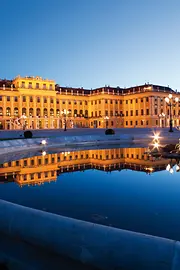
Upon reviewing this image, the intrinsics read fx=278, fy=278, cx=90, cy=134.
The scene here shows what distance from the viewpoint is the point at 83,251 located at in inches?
107

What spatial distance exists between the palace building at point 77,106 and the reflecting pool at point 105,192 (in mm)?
60733

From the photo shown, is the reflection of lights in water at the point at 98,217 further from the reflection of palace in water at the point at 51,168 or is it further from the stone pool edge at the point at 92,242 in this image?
the reflection of palace in water at the point at 51,168

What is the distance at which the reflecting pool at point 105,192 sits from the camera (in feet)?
18.1

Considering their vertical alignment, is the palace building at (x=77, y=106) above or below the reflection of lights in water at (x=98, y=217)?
above

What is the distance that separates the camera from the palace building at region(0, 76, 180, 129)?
75250 millimetres

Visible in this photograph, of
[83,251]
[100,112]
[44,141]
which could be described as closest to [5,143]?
[44,141]

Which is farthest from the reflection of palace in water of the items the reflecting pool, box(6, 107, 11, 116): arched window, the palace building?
box(6, 107, 11, 116): arched window

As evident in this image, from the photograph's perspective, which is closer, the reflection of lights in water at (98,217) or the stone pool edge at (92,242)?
the stone pool edge at (92,242)

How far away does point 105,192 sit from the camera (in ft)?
26.2

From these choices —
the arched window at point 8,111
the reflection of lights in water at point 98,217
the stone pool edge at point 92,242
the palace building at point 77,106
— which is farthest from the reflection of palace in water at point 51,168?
the arched window at point 8,111

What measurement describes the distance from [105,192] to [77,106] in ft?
261

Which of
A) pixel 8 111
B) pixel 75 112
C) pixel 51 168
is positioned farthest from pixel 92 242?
pixel 75 112

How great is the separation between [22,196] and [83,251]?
5203mm

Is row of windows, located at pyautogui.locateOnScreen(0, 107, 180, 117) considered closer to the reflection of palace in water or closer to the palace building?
the palace building
